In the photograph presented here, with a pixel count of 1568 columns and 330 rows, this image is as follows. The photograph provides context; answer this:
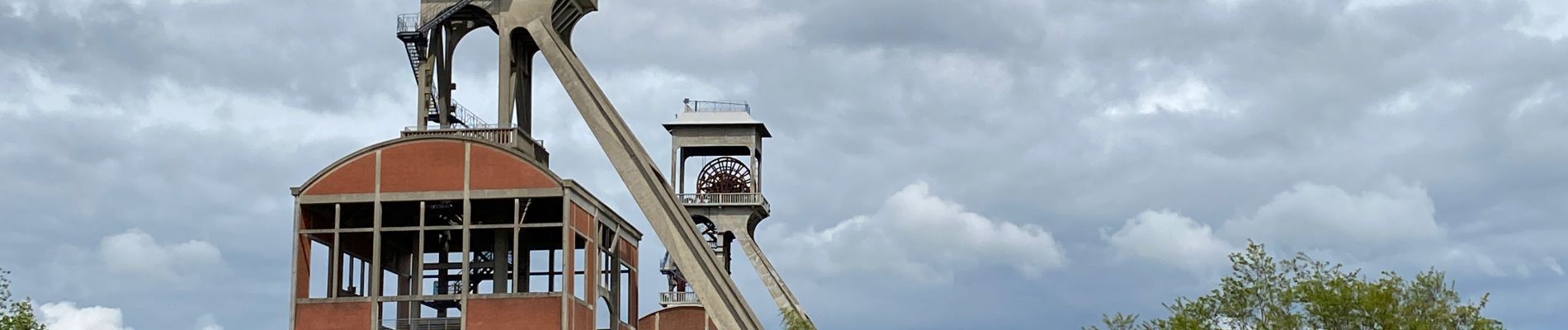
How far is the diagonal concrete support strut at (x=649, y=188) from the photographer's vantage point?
59.4 m

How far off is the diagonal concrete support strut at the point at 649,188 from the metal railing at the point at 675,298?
25176 mm

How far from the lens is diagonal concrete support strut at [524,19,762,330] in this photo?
2339 inches

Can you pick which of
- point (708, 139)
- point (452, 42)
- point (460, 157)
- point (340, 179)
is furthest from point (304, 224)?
point (708, 139)

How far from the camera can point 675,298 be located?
87.2 metres

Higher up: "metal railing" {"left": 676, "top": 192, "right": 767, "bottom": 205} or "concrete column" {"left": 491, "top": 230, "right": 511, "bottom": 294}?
"metal railing" {"left": 676, "top": 192, "right": 767, "bottom": 205}

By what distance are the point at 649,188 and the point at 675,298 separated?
1069 inches

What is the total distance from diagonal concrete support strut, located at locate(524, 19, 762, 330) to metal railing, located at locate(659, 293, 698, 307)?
2518cm

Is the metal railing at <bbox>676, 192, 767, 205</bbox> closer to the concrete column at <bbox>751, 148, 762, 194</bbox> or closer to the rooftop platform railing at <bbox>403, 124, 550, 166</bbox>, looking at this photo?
the concrete column at <bbox>751, 148, 762, 194</bbox>

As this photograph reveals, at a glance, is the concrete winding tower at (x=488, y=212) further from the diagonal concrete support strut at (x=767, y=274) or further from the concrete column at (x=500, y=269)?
the diagonal concrete support strut at (x=767, y=274)

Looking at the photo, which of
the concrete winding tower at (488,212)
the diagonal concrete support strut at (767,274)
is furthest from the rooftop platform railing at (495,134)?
the diagonal concrete support strut at (767,274)

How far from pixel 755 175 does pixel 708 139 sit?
278 cm

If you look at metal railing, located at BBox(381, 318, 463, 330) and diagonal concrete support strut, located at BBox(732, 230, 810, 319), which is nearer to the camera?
metal railing, located at BBox(381, 318, 463, 330)

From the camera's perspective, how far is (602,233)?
204ft

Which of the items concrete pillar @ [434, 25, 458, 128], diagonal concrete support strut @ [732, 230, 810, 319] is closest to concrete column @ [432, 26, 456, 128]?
concrete pillar @ [434, 25, 458, 128]
